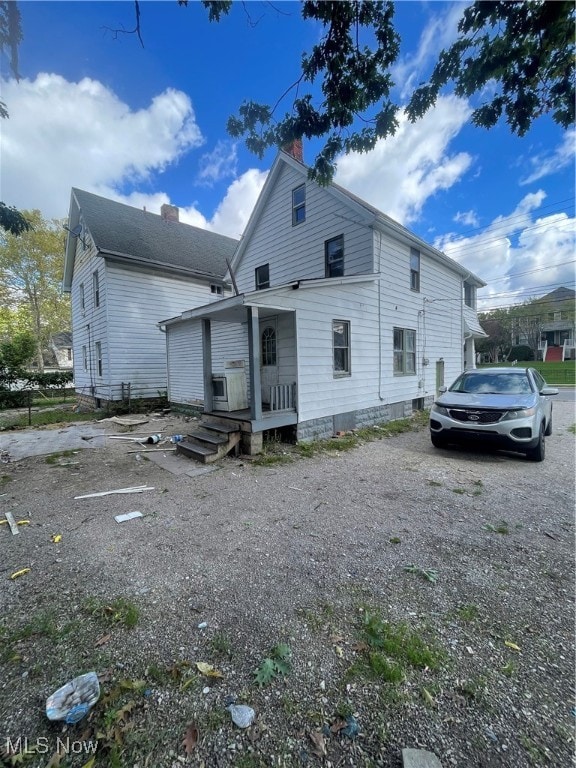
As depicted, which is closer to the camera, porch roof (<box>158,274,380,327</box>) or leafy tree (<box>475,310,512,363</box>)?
porch roof (<box>158,274,380,327</box>)

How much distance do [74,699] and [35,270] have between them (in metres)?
28.6

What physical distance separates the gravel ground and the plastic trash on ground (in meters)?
0.05

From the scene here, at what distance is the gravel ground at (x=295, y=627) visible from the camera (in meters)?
1.51

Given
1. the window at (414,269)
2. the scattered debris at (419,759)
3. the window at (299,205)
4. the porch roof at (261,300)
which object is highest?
the window at (299,205)

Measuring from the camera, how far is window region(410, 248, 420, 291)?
10.7 m

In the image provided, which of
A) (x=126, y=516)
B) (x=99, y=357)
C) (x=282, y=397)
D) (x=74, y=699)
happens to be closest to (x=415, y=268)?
(x=282, y=397)

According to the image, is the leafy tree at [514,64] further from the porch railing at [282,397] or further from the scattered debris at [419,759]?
the scattered debris at [419,759]

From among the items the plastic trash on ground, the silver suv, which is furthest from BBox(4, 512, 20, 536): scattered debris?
the silver suv

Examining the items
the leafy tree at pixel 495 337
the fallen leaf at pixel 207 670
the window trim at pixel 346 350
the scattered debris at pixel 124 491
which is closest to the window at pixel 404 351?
the window trim at pixel 346 350

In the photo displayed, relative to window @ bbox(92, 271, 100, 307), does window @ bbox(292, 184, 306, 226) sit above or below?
above

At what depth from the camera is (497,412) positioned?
18.7 ft

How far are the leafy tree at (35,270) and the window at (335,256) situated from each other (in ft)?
72.1

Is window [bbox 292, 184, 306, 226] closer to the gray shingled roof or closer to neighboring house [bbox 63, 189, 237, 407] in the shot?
neighboring house [bbox 63, 189, 237, 407]

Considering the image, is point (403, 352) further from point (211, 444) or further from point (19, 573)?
point (19, 573)
